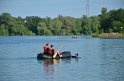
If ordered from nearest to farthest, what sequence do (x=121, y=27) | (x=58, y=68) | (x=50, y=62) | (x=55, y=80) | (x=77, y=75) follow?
(x=55, y=80)
(x=77, y=75)
(x=58, y=68)
(x=50, y=62)
(x=121, y=27)

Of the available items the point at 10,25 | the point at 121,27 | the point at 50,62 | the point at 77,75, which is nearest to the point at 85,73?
the point at 77,75

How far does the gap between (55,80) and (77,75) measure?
123 inches

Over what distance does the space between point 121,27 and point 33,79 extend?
138 m

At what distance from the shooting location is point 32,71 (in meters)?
35.9

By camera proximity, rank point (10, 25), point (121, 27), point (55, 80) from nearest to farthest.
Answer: point (55, 80)
point (121, 27)
point (10, 25)

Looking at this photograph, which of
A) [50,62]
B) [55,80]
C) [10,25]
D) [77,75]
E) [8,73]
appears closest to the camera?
[55,80]

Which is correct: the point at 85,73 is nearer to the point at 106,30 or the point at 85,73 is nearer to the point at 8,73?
the point at 8,73

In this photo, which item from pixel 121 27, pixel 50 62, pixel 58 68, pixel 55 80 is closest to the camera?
pixel 55 80

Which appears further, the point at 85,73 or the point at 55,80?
the point at 85,73

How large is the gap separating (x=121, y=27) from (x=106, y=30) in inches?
446

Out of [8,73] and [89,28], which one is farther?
[89,28]

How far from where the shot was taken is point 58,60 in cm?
4578

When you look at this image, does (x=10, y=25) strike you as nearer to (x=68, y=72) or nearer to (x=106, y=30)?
(x=106, y=30)

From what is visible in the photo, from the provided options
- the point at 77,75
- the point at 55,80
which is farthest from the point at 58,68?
the point at 55,80
